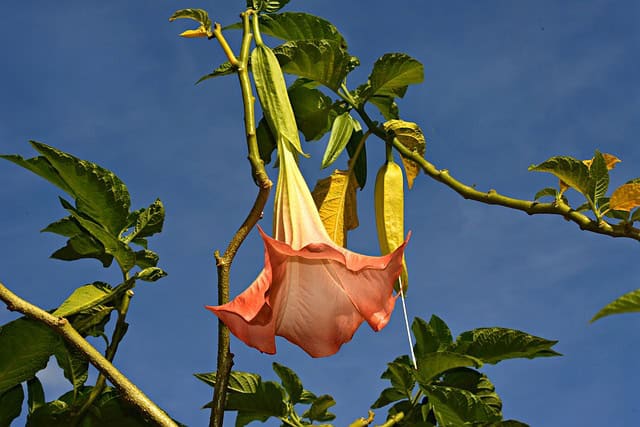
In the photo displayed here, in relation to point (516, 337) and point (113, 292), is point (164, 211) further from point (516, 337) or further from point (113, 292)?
point (516, 337)

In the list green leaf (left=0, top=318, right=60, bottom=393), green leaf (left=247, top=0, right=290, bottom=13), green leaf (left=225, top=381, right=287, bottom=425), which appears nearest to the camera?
green leaf (left=0, top=318, right=60, bottom=393)

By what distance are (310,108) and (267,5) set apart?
23cm

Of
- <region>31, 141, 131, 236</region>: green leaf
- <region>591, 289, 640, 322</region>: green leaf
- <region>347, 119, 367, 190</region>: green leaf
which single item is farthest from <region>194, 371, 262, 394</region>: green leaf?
<region>591, 289, 640, 322</region>: green leaf

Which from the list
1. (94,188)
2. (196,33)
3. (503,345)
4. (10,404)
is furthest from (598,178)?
(10,404)

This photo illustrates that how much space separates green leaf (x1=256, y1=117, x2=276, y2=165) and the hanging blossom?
0.85 ft

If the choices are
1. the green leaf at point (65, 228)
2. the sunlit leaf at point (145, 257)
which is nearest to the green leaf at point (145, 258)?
the sunlit leaf at point (145, 257)

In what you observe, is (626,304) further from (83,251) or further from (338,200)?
(83,251)

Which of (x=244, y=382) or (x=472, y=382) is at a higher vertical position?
(x=472, y=382)

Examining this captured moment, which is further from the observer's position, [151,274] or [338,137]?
[338,137]

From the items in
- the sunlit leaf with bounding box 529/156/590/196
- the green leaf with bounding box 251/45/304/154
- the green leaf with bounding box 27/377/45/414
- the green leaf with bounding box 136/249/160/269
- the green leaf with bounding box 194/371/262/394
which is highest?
the sunlit leaf with bounding box 529/156/590/196

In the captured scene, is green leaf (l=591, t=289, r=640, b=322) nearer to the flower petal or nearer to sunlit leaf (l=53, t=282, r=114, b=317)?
the flower petal

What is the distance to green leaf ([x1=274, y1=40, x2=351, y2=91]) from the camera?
4.47ft

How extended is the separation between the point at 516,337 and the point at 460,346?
0.38 feet

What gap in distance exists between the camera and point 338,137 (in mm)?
1452
